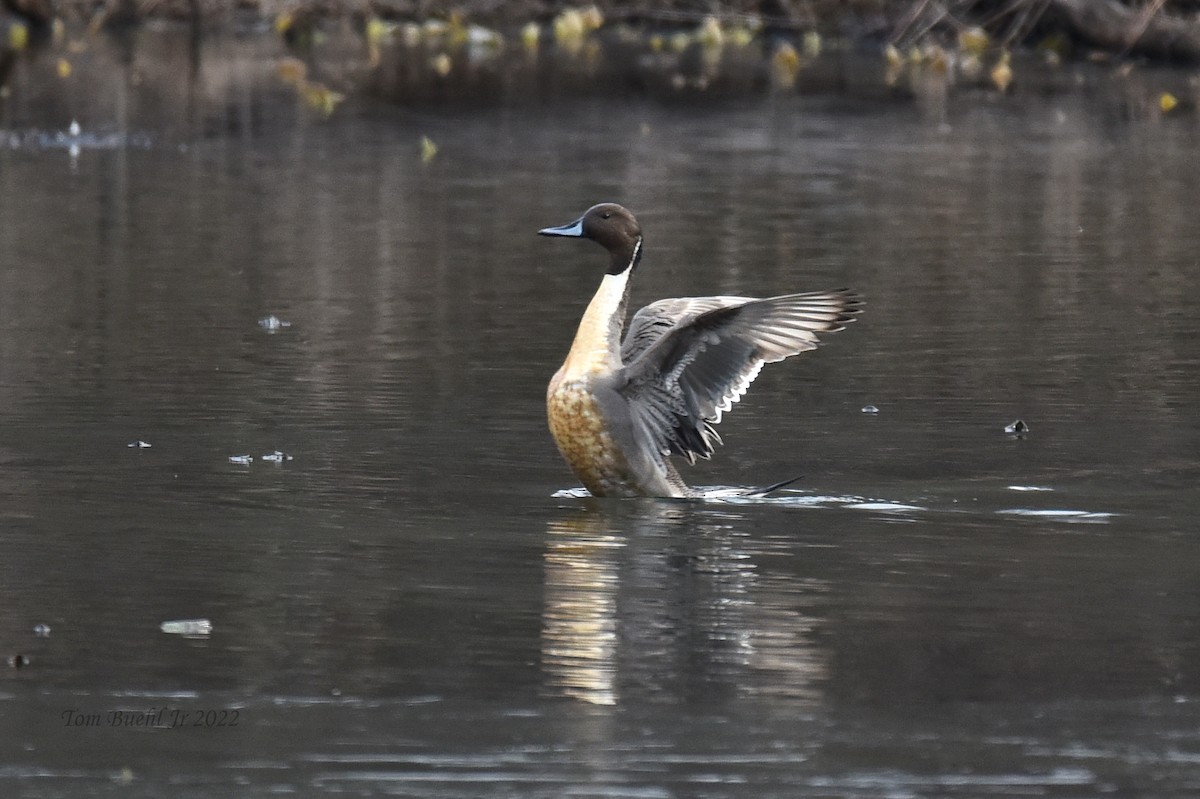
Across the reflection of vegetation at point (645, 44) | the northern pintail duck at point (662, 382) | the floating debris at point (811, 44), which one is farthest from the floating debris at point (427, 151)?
the floating debris at point (811, 44)

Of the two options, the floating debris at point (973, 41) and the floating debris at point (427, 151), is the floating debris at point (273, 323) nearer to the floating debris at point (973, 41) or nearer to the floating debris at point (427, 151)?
the floating debris at point (427, 151)

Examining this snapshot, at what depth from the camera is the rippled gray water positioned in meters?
5.52

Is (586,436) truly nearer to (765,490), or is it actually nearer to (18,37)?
(765,490)

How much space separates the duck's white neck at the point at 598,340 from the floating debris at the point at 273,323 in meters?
3.95

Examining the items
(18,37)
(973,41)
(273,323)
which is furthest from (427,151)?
(18,37)

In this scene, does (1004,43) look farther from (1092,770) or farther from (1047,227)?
(1092,770)

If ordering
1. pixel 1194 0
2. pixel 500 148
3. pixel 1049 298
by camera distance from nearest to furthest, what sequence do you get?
pixel 1049 298
pixel 500 148
pixel 1194 0

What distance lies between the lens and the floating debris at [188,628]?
6484 mm

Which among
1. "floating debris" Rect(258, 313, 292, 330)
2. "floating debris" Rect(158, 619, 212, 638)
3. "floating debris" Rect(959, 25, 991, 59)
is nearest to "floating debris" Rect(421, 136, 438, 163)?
"floating debris" Rect(258, 313, 292, 330)

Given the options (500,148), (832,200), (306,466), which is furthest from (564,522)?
(500,148)

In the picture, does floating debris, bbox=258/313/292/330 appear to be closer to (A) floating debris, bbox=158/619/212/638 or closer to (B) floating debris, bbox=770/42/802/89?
(A) floating debris, bbox=158/619/212/638

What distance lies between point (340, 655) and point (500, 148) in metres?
16.9

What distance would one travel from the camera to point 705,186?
19.8 meters

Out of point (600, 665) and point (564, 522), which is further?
point (564, 522)
